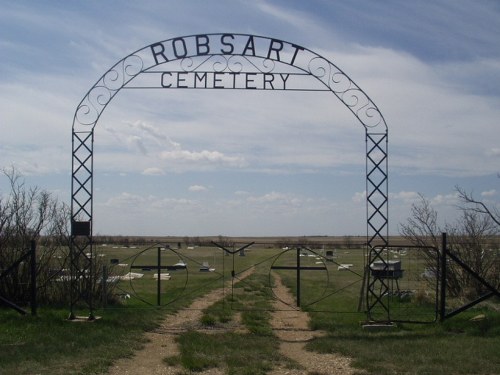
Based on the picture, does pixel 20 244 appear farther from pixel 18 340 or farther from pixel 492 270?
pixel 492 270

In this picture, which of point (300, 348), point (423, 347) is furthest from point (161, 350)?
point (423, 347)

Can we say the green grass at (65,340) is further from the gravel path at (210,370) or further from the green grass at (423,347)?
the green grass at (423,347)

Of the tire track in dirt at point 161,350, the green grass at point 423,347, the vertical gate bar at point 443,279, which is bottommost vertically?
the tire track in dirt at point 161,350

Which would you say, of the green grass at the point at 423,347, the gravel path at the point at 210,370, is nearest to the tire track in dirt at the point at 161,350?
the gravel path at the point at 210,370

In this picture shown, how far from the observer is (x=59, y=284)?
57.9 ft

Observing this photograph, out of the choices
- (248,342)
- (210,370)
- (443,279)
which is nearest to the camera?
(210,370)

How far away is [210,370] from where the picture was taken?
10.1m

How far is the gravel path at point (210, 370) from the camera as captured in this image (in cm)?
1021

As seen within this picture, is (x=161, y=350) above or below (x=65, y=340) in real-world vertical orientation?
below

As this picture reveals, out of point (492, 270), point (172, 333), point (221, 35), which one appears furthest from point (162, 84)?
point (492, 270)

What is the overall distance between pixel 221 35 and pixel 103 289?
23.7ft

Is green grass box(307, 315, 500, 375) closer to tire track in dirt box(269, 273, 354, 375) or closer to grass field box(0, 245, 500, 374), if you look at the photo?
grass field box(0, 245, 500, 374)

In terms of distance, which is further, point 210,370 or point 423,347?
point 423,347

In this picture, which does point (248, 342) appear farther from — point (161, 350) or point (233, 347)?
point (161, 350)
